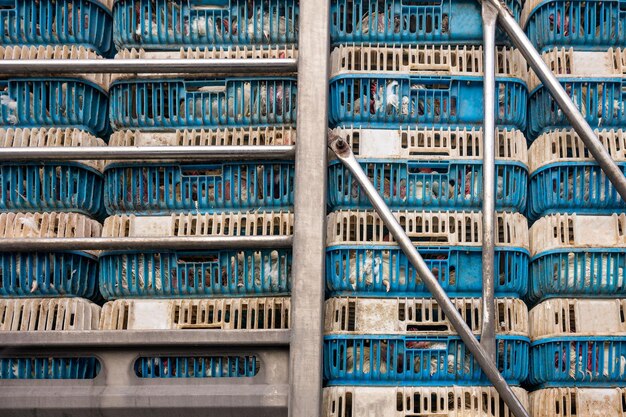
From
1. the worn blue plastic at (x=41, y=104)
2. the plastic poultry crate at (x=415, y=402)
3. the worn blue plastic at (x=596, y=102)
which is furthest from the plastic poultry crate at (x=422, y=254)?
the worn blue plastic at (x=41, y=104)

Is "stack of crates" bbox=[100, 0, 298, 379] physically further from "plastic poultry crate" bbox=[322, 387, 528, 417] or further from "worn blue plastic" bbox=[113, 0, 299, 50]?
"plastic poultry crate" bbox=[322, 387, 528, 417]

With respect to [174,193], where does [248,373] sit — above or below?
below

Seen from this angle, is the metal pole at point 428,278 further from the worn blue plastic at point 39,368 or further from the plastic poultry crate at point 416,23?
the worn blue plastic at point 39,368

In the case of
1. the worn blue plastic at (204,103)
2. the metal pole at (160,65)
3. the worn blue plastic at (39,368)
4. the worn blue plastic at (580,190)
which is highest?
the metal pole at (160,65)

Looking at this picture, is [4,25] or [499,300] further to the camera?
[4,25]

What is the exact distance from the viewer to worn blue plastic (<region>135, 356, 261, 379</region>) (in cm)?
369

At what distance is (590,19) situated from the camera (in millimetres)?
3996

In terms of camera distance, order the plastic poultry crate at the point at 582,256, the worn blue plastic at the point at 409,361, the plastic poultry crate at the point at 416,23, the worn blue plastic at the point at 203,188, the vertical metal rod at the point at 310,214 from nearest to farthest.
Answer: the vertical metal rod at the point at 310,214, the worn blue plastic at the point at 409,361, the plastic poultry crate at the point at 582,256, the worn blue plastic at the point at 203,188, the plastic poultry crate at the point at 416,23

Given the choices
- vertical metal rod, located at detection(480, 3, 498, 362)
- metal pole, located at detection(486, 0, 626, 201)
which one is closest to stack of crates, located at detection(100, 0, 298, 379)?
vertical metal rod, located at detection(480, 3, 498, 362)

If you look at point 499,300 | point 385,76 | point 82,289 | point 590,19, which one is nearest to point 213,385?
point 82,289

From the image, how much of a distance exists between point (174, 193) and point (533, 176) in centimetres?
141

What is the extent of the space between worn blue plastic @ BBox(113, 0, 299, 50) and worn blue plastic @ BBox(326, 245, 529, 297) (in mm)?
923

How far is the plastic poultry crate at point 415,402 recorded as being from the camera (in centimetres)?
360

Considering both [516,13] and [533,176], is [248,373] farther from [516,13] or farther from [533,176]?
[516,13]
